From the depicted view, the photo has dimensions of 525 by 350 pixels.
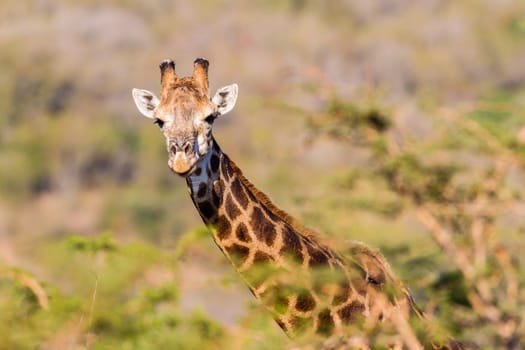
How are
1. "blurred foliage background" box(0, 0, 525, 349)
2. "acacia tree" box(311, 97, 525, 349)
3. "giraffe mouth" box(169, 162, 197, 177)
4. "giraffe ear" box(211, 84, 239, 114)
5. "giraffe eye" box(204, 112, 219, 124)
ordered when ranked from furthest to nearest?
"acacia tree" box(311, 97, 525, 349) < "blurred foliage background" box(0, 0, 525, 349) < "giraffe ear" box(211, 84, 239, 114) < "giraffe eye" box(204, 112, 219, 124) < "giraffe mouth" box(169, 162, 197, 177)

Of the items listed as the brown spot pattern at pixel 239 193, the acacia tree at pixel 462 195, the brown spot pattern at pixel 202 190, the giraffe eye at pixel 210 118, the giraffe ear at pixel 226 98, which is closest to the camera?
the giraffe eye at pixel 210 118

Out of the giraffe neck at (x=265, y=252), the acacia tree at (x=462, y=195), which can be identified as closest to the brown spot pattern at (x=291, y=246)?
the giraffe neck at (x=265, y=252)

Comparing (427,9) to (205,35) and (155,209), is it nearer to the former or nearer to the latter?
(205,35)

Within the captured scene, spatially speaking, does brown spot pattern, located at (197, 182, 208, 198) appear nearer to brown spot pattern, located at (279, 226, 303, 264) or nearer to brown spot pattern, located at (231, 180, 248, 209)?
brown spot pattern, located at (231, 180, 248, 209)

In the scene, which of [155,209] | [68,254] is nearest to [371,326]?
[68,254]

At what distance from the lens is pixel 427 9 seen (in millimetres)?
94500

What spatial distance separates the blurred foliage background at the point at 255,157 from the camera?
6184mm

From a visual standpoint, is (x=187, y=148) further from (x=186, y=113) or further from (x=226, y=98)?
(x=226, y=98)

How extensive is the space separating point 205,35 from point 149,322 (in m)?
82.3

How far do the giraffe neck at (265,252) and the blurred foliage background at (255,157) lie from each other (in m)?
0.19

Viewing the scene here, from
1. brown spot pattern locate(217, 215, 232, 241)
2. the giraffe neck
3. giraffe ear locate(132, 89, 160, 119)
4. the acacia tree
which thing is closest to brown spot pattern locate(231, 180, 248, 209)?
the giraffe neck

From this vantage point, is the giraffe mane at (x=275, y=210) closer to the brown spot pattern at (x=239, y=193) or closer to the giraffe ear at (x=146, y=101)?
the brown spot pattern at (x=239, y=193)

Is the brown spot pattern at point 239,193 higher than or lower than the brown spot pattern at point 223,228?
higher

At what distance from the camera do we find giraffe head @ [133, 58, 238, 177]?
4.43 meters
